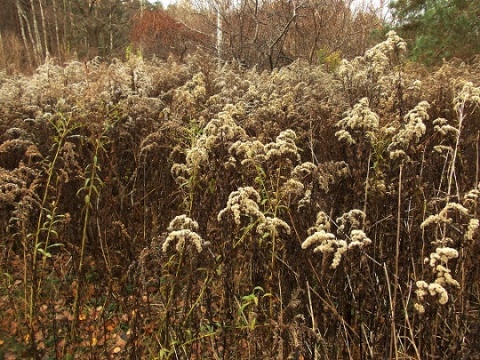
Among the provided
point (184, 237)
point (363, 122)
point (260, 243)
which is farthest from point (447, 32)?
point (184, 237)

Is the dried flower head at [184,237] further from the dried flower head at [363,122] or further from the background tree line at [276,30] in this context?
the background tree line at [276,30]

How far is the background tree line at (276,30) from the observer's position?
7707mm

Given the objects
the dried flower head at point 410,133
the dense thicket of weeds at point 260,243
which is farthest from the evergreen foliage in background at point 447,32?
the dried flower head at point 410,133

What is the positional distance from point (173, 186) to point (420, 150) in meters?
1.99

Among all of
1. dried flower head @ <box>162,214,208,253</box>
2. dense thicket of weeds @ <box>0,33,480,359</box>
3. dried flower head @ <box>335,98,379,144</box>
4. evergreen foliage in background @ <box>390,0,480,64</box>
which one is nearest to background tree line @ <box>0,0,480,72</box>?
evergreen foliage in background @ <box>390,0,480,64</box>

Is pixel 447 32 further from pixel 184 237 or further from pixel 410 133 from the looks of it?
pixel 184 237

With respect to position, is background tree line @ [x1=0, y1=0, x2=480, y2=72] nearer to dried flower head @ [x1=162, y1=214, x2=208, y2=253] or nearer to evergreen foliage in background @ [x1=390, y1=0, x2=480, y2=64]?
evergreen foliage in background @ [x1=390, y1=0, x2=480, y2=64]

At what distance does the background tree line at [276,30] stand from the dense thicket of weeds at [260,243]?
4.68 metres

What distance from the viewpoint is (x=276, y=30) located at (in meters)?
11.4

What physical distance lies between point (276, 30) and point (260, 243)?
1034 centimetres

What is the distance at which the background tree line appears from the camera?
7.71 m

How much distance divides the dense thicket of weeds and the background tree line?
4.68 meters

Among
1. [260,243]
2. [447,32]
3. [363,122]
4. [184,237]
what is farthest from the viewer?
[447,32]

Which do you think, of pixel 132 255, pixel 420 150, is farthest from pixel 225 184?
pixel 420 150
